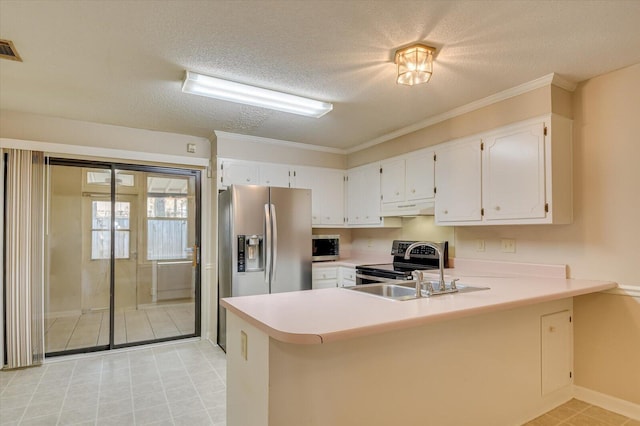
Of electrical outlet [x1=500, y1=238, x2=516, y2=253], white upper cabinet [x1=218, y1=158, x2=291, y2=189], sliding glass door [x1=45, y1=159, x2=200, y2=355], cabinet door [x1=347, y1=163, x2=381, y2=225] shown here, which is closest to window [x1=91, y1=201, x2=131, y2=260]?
sliding glass door [x1=45, y1=159, x2=200, y2=355]

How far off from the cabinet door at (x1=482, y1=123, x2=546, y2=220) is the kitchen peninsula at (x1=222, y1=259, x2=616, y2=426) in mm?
583

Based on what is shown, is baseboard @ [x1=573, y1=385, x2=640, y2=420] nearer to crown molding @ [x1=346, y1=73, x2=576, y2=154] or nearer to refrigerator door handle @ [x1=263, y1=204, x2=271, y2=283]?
crown molding @ [x1=346, y1=73, x2=576, y2=154]

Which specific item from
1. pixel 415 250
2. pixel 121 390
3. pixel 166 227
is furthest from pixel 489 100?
pixel 121 390

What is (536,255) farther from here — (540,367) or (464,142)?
(464,142)

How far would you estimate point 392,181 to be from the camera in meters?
3.98

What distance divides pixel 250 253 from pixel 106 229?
1798 mm

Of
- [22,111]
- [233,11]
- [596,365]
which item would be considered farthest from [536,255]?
[22,111]

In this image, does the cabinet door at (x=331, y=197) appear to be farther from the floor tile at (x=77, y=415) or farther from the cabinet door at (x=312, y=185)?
the floor tile at (x=77, y=415)

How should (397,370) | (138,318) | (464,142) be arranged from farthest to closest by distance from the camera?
1. (138,318)
2. (464,142)
3. (397,370)

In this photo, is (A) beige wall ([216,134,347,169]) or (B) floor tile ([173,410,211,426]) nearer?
(B) floor tile ([173,410,211,426])

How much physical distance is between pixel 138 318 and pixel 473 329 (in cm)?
395

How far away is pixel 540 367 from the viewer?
2.40m

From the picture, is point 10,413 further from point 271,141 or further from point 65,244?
point 271,141

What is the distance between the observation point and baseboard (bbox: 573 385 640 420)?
2.36m
